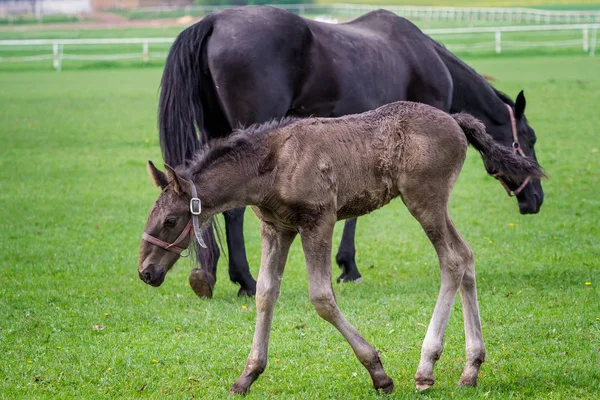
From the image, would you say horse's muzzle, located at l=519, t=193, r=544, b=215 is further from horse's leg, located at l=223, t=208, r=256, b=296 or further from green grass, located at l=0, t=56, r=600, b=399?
horse's leg, located at l=223, t=208, r=256, b=296

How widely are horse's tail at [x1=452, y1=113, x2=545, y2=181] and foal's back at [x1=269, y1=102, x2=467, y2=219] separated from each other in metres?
0.15

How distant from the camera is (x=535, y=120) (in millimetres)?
18641

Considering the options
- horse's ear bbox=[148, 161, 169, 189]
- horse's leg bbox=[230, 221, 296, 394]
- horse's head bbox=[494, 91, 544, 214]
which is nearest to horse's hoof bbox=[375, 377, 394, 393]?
horse's leg bbox=[230, 221, 296, 394]

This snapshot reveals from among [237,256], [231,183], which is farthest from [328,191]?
[237,256]

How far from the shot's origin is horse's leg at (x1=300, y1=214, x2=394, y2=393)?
4.93m

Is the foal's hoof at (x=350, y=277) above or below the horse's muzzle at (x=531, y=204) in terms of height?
below

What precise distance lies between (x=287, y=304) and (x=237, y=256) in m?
0.74

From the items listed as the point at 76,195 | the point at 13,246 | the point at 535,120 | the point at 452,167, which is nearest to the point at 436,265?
the point at 452,167

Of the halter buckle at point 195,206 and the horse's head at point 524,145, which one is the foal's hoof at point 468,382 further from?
the horse's head at point 524,145

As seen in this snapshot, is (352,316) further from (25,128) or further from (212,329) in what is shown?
(25,128)

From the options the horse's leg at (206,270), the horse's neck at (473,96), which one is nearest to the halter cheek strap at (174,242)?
the horse's leg at (206,270)

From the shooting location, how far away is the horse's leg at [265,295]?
16.8ft

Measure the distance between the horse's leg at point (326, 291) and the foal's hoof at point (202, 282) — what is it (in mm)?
2517

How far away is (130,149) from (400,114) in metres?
12.1
